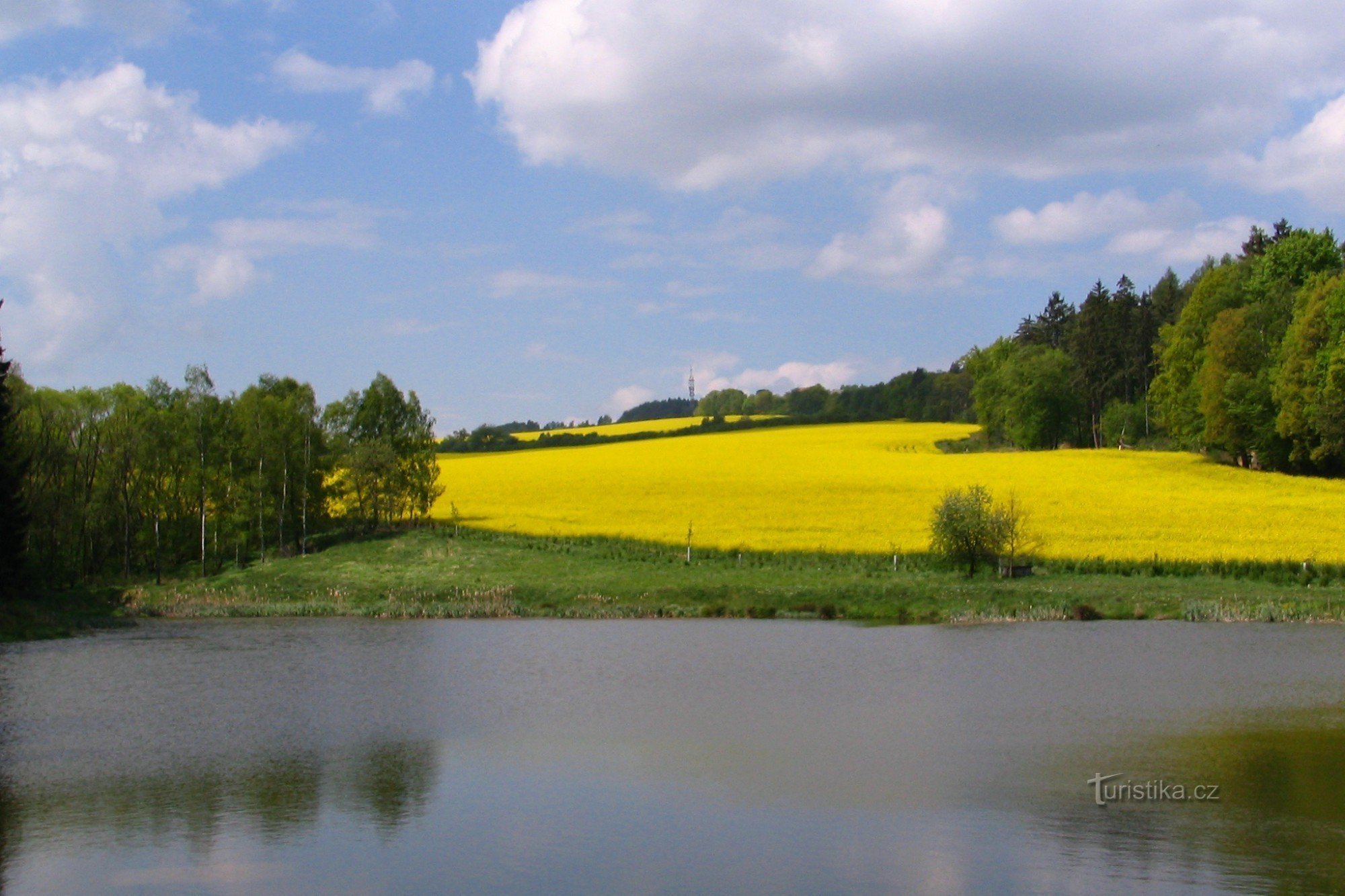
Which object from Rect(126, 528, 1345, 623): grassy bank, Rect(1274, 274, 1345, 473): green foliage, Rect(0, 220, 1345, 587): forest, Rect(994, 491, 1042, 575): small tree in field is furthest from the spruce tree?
Rect(1274, 274, 1345, 473): green foliage

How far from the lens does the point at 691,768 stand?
19.1m

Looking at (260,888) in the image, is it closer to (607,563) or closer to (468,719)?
(468,719)

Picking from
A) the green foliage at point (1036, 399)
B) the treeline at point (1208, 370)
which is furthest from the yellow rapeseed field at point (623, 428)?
the treeline at point (1208, 370)

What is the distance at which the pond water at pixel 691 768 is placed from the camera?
14141 mm

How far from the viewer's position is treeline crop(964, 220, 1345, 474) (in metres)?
63.7

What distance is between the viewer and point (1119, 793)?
16.9 m

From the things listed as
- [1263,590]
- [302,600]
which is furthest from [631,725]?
[302,600]

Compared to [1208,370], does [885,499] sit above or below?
below

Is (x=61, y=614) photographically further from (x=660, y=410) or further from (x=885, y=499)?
(x=660, y=410)

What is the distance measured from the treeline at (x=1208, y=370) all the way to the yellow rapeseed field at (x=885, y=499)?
9.91ft

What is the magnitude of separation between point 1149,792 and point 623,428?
396 feet

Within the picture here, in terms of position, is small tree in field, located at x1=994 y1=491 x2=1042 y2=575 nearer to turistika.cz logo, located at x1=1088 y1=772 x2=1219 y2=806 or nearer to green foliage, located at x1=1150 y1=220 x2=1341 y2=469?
green foliage, located at x1=1150 y1=220 x2=1341 y2=469

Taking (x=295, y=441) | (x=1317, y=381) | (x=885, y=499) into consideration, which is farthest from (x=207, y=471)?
(x=1317, y=381)

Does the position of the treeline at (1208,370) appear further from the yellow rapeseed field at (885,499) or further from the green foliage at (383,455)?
the green foliage at (383,455)
